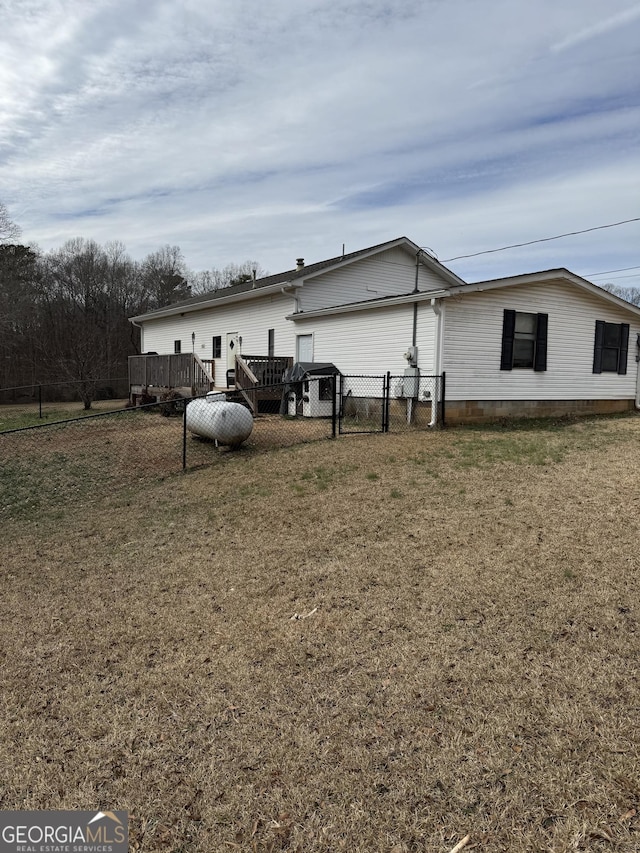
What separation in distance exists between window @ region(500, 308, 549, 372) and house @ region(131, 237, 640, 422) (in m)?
0.02

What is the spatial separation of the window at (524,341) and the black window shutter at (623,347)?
9.88 ft

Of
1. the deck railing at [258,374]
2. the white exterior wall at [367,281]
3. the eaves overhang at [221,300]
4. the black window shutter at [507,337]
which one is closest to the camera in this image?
the black window shutter at [507,337]

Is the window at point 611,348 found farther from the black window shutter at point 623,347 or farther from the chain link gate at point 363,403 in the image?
the chain link gate at point 363,403

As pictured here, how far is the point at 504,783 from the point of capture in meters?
2.16

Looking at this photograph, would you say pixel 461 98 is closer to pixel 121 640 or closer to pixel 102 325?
pixel 121 640

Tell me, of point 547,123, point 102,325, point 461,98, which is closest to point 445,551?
point 461,98

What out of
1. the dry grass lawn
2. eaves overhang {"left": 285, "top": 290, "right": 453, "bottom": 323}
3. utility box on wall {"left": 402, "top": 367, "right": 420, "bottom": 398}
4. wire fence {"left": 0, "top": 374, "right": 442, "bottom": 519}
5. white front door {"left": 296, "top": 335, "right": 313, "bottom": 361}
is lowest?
the dry grass lawn

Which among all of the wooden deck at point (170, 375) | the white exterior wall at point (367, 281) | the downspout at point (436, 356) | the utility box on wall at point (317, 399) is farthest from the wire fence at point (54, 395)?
the downspout at point (436, 356)

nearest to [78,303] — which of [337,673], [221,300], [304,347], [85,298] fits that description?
[85,298]

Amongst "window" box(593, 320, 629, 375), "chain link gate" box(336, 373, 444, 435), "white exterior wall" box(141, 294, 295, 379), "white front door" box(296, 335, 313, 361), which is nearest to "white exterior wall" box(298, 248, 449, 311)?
"white exterior wall" box(141, 294, 295, 379)

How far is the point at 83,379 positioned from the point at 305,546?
60.2ft

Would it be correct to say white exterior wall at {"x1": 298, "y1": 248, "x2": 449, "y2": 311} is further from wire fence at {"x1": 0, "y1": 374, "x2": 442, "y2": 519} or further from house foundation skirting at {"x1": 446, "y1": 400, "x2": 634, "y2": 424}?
house foundation skirting at {"x1": 446, "y1": 400, "x2": 634, "y2": 424}

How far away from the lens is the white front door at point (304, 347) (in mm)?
14844

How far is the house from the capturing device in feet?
37.1
